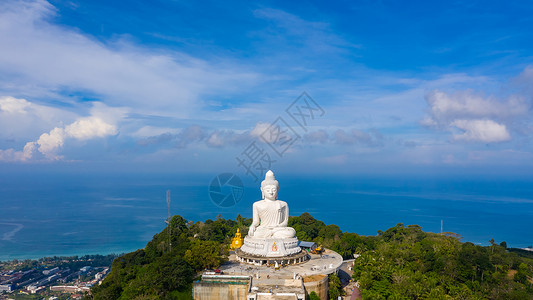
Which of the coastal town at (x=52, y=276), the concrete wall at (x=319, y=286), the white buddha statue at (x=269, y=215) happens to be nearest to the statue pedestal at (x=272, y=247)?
the white buddha statue at (x=269, y=215)

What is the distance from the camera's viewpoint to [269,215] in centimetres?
2572

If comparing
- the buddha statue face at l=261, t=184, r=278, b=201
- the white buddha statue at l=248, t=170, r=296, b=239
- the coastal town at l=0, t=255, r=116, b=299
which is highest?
the buddha statue face at l=261, t=184, r=278, b=201

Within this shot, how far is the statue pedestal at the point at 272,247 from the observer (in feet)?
77.6

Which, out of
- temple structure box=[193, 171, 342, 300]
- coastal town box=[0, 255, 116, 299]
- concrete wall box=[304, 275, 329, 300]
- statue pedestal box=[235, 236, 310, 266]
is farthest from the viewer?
coastal town box=[0, 255, 116, 299]

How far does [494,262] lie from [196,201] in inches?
3479

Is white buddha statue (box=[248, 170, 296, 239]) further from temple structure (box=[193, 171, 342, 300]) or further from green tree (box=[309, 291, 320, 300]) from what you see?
green tree (box=[309, 291, 320, 300])

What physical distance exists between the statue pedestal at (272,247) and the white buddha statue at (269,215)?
77cm

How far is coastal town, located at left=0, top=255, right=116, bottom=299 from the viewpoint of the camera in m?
36.5

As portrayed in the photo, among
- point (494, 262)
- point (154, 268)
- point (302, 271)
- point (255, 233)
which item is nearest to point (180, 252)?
point (154, 268)

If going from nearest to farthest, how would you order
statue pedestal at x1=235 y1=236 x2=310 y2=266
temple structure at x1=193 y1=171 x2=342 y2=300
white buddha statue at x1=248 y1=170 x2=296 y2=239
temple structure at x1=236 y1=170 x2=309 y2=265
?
temple structure at x1=193 y1=171 x2=342 y2=300
statue pedestal at x1=235 y1=236 x2=310 y2=266
temple structure at x1=236 y1=170 x2=309 y2=265
white buddha statue at x1=248 y1=170 x2=296 y2=239

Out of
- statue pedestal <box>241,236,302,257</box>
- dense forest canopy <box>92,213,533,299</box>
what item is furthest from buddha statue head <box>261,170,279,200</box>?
dense forest canopy <box>92,213,533,299</box>

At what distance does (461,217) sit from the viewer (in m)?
93.6

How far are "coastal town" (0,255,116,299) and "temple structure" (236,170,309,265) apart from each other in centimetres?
1767

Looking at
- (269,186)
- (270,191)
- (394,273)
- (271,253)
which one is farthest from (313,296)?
(269,186)
